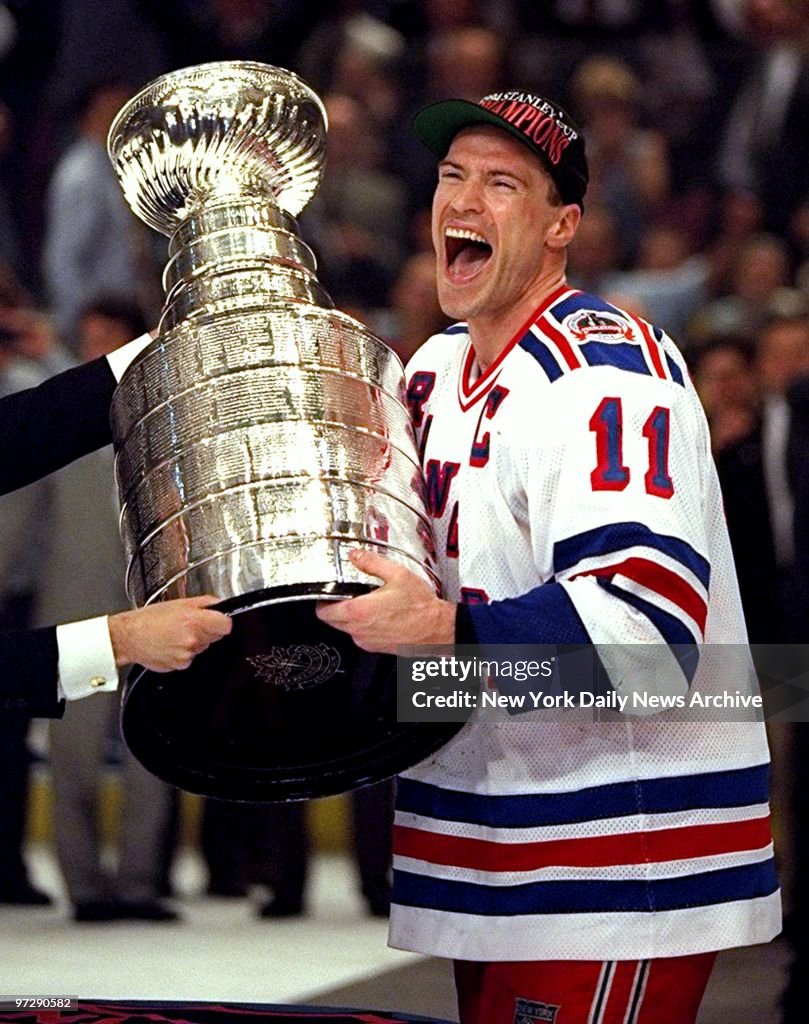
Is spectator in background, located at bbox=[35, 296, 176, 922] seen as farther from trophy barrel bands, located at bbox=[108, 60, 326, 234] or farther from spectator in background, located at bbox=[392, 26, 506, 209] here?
trophy barrel bands, located at bbox=[108, 60, 326, 234]

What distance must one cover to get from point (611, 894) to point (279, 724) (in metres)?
0.41

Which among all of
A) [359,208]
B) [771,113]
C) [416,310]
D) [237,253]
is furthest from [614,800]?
[771,113]

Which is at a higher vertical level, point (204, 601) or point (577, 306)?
point (577, 306)

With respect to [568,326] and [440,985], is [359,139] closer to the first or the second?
[440,985]

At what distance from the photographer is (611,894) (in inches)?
74.0

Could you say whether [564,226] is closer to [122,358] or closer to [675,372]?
[675,372]

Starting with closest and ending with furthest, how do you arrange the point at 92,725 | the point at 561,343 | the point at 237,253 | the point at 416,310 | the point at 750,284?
1. the point at 561,343
2. the point at 237,253
3. the point at 92,725
4. the point at 416,310
5. the point at 750,284

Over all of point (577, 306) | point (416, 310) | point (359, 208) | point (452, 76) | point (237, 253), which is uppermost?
point (452, 76)

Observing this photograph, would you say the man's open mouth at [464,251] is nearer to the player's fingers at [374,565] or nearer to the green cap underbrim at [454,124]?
the green cap underbrim at [454,124]

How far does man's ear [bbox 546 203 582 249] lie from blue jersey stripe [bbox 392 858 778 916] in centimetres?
73

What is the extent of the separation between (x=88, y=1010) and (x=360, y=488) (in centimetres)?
64

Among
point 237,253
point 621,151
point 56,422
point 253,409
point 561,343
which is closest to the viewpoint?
point 253,409

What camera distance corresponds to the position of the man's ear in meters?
2.04

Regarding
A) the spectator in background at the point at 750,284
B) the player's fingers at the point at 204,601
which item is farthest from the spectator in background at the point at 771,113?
the player's fingers at the point at 204,601
